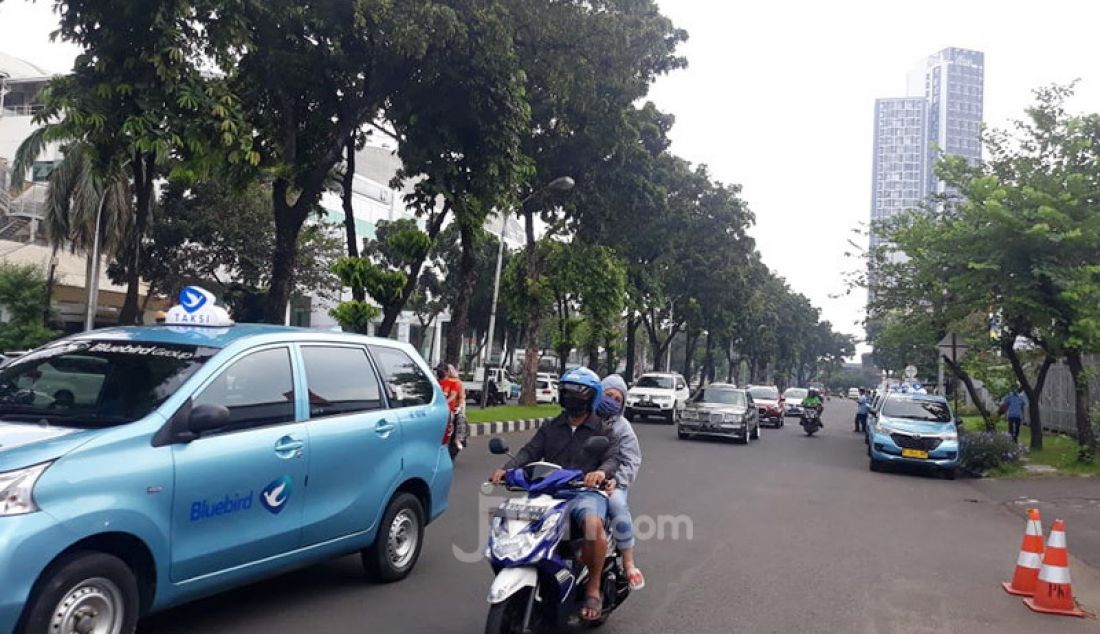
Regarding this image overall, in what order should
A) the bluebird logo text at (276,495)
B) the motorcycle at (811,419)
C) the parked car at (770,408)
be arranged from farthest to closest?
1. the parked car at (770,408)
2. the motorcycle at (811,419)
3. the bluebird logo text at (276,495)

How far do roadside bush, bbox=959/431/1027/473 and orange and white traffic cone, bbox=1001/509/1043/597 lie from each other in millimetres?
10808

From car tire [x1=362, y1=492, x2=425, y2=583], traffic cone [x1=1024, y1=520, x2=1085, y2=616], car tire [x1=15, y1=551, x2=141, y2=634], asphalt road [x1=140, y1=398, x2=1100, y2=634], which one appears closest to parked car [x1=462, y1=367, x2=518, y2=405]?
asphalt road [x1=140, y1=398, x2=1100, y2=634]

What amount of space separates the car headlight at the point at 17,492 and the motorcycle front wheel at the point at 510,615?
7.09 feet

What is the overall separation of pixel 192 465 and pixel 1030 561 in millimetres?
6474

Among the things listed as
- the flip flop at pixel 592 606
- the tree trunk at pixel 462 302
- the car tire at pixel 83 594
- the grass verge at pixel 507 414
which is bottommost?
the grass verge at pixel 507 414

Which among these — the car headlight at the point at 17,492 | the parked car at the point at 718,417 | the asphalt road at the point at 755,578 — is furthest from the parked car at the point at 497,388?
Result: the car headlight at the point at 17,492

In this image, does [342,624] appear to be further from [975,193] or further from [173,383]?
[975,193]

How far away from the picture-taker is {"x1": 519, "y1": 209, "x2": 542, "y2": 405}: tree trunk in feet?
91.7

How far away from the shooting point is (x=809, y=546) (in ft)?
29.4

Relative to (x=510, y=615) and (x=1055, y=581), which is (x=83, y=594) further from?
(x=1055, y=581)

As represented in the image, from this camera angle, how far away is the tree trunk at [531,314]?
91.7 ft

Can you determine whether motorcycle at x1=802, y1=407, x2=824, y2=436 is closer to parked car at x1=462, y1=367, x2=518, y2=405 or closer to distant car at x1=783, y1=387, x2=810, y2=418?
parked car at x1=462, y1=367, x2=518, y2=405

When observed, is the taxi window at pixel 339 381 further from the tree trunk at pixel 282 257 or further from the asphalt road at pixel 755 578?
the tree trunk at pixel 282 257

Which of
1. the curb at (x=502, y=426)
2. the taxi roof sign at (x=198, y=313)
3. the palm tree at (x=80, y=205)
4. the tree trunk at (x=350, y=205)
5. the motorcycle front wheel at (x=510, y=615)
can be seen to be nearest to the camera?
the motorcycle front wheel at (x=510, y=615)
